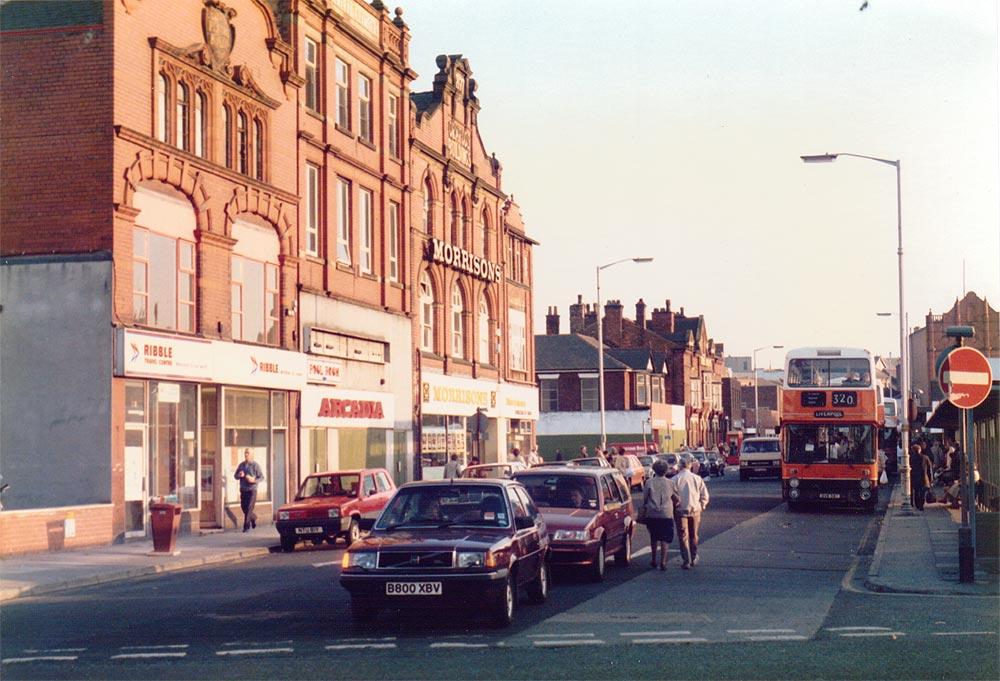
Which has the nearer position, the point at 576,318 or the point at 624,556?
the point at 624,556

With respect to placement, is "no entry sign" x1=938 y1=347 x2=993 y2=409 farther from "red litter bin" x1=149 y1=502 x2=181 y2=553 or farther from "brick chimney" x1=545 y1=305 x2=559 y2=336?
"brick chimney" x1=545 y1=305 x2=559 y2=336

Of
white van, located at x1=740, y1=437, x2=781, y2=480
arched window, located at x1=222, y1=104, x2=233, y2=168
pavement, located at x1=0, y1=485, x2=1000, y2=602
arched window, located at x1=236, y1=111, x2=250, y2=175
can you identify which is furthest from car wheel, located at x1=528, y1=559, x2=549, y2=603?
white van, located at x1=740, y1=437, x2=781, y2=480

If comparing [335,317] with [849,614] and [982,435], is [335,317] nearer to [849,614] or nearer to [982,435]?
[982,435]

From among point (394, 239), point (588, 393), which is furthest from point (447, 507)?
point (588, 393)

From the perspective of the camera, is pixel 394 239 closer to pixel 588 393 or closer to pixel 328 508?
pixel 328 508

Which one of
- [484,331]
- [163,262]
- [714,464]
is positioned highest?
[484,331]

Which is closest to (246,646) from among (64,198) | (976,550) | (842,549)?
(976,550)

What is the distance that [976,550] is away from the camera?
2027cm

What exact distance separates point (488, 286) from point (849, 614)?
3871cm

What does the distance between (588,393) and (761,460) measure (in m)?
24.2

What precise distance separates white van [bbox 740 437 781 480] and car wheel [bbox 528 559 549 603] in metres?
51.6

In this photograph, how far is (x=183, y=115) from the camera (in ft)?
99.3

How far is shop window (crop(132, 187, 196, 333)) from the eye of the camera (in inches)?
1110

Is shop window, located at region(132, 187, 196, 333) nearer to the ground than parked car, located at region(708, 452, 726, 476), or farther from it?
farther from it
